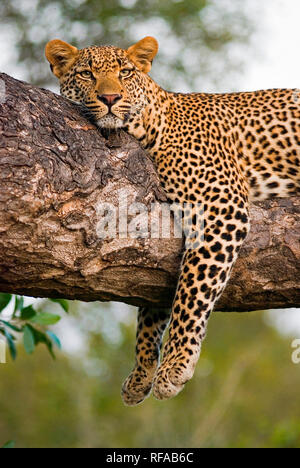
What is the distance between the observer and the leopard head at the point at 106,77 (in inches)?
250

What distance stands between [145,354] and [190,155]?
200 cm

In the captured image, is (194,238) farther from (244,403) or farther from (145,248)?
(244,403)

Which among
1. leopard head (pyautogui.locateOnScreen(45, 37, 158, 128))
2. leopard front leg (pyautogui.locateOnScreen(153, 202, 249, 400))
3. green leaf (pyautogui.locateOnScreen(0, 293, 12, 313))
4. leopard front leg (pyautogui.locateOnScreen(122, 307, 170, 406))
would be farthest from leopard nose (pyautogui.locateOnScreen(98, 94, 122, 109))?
leopard front leg (pyautogui.locateOnScreen(122, 307, 170, 406))

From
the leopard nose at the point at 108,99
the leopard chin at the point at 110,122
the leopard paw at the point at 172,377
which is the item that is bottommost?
the leopard paw at the point at 172,377

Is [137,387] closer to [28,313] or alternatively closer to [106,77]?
[28,313]

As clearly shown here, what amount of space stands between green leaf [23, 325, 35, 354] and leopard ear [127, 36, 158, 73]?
2612mm

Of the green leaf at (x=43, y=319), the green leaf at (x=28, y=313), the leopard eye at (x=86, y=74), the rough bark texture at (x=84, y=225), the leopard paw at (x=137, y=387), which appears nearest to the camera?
the rough bark texture at (x=84, y=225)

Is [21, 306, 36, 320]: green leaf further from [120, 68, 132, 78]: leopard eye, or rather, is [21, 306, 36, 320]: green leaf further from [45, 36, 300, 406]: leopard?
[120, 68, 132, 78]: leopard eye

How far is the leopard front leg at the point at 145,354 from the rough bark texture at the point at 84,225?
2.74ft

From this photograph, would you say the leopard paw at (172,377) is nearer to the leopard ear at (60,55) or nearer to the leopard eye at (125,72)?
the leopard eye at (125,72)

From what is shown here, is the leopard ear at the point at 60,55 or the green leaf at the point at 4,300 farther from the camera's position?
the leopard ear at the point at 60,55

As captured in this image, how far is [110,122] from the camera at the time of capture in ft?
20.7

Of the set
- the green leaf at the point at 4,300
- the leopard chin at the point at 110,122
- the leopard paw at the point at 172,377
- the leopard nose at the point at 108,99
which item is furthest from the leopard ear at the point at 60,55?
the leopard paw at the point at 172,377

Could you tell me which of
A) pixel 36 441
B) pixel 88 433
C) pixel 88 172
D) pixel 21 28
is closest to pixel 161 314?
pixel 88 172
